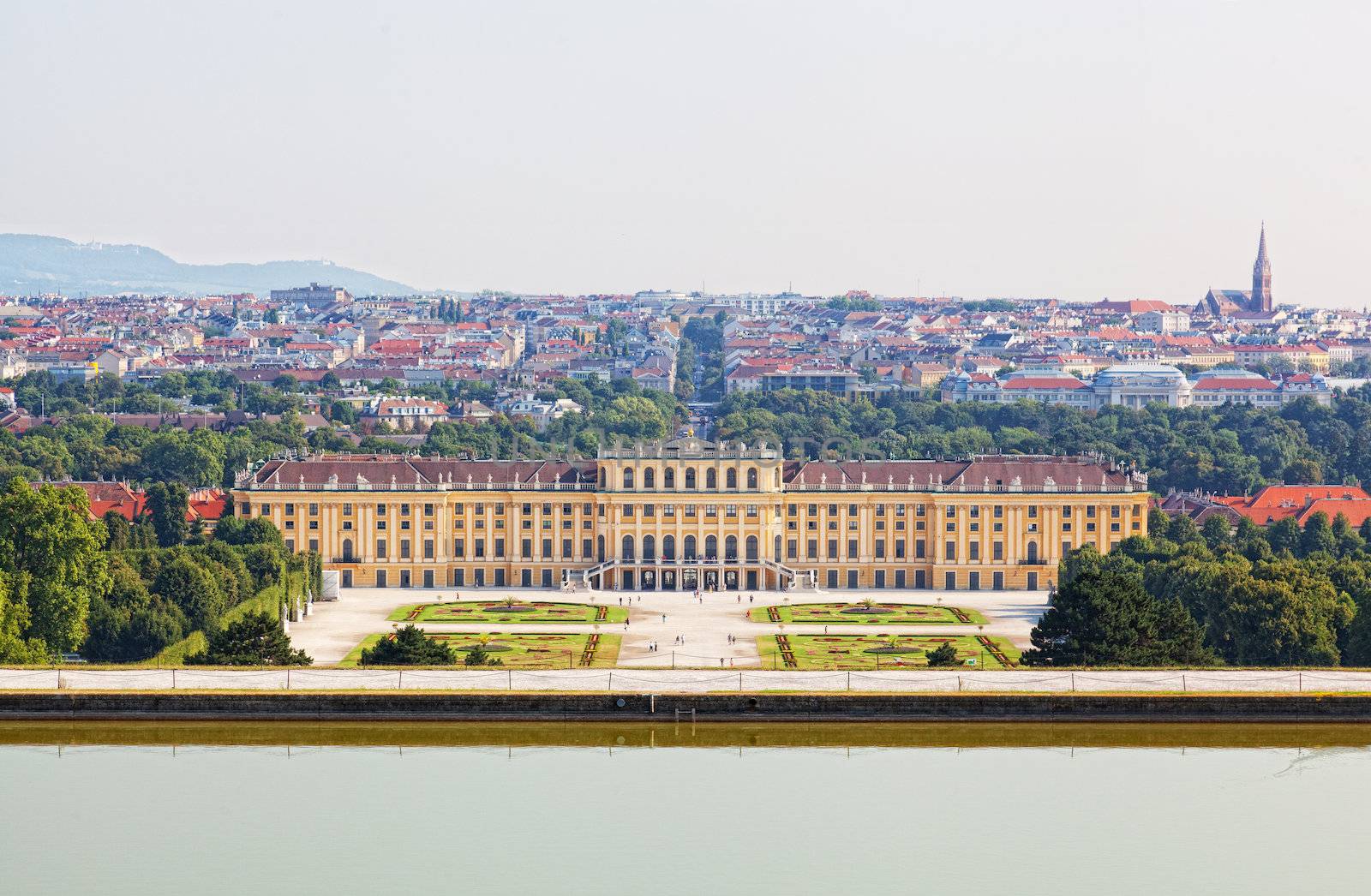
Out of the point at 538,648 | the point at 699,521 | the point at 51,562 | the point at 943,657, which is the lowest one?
the point at 538,648

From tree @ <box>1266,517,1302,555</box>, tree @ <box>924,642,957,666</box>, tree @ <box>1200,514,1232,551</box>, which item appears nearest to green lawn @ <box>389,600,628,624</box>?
tree @ <box>924,642,957,666</box>

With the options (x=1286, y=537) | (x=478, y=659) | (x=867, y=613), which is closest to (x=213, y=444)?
(x=867, y=613)

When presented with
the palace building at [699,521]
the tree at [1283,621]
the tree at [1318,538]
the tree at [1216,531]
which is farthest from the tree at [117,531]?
the tree at [1318,538]

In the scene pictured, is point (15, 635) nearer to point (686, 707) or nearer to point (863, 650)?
point (686, 707)

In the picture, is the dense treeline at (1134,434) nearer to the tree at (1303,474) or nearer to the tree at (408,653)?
the tree at (1303,474)

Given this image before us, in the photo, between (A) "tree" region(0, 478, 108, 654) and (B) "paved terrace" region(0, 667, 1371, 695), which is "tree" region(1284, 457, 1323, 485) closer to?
(B) "paved terrace" region(0, 667, 1371, 695)

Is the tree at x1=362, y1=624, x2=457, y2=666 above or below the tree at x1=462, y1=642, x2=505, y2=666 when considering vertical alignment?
above

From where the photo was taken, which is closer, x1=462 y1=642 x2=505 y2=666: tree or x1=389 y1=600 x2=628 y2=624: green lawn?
x1=462 y1=642 x2=505 y2=666: tree

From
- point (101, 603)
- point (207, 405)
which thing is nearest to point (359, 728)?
point (101, 603)
